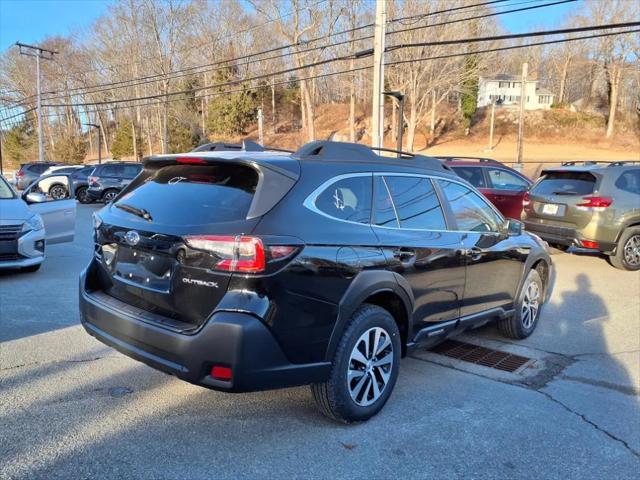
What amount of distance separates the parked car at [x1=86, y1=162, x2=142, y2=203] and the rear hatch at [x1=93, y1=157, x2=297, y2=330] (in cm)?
1911

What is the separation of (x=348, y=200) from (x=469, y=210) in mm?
1651

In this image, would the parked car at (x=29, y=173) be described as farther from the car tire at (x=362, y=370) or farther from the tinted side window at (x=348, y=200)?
the car tire at (x=362, y=370)

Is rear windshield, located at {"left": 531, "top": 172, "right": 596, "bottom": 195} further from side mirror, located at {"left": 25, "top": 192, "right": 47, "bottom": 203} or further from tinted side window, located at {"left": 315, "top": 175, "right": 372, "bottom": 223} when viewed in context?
side mirror, located at {"left": 25, "top": 192, "right": 47, "bottom": 203}

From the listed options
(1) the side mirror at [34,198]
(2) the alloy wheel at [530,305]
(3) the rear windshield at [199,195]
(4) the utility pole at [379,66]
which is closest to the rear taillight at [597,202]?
(2) the alloy wheel at [530,305]

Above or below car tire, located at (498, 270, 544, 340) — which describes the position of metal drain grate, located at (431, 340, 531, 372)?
below

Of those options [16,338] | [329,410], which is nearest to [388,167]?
[329,410]

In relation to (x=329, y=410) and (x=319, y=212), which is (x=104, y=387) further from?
(x=319, y=212)

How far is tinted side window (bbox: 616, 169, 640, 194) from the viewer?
879cm

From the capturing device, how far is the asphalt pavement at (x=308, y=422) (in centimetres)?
294

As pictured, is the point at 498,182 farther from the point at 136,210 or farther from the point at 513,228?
the point at 136,210

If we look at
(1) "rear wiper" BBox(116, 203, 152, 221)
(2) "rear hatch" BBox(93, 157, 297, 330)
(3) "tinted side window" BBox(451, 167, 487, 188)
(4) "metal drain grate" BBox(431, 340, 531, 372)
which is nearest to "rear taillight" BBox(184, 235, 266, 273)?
(2) "rear hatch" BBox(93, 157, 297, 330)

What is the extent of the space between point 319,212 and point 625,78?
6312cm

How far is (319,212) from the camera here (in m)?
3.20

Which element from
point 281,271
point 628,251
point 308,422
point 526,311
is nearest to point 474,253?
point 526,311
